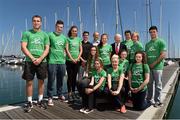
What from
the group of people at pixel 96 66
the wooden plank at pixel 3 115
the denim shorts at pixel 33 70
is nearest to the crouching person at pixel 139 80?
the group of people at pixel 96 66

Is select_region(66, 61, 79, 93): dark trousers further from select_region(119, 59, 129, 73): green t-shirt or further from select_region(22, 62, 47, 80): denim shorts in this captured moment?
select_region(119, 59, 129, 73): green t-shirt

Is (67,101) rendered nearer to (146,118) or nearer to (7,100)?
(146,118)

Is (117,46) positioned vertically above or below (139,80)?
above

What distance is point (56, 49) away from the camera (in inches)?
282

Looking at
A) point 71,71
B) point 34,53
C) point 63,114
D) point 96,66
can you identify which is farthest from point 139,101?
point 34,53

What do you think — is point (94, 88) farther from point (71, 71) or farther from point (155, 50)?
point (155, 50)

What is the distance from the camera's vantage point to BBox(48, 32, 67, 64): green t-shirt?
714 centimetres

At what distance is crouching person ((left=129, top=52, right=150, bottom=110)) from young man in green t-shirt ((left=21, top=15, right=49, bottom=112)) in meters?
2.33

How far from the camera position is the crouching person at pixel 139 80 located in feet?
22.1

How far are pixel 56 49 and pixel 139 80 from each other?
241 centimetres

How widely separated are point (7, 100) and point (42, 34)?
36.6 feet

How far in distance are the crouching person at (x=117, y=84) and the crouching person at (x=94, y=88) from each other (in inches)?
8.4

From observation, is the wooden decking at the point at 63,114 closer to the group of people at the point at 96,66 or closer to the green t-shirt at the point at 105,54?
the group of people at the point at 96,66

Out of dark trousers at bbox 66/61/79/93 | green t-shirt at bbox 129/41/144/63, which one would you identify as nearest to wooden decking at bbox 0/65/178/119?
dark trousers at bbox 66/61/79/93
